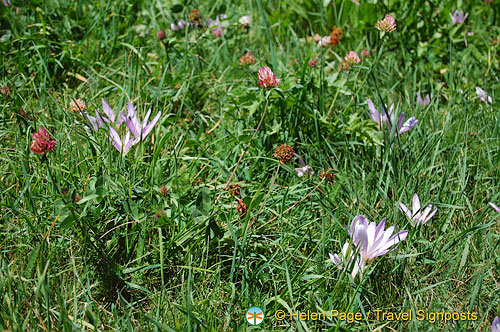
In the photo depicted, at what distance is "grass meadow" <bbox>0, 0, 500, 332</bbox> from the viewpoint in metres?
1.67

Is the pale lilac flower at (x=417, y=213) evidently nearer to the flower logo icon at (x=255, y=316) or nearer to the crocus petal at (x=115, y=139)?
the flower logo icon at (x=255, y=316)

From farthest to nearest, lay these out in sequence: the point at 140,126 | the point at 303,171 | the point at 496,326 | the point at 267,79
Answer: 1. the point at 303,171
2. the point at 140,126
3. the point at 267,79
4. the point at 496,326

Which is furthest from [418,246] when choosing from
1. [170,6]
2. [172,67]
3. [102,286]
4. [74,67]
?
[170,6]

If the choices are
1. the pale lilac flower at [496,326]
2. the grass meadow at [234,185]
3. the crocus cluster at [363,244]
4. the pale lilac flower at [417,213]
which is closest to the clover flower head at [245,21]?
the grass meadow at [234,185]

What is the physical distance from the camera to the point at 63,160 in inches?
81.3

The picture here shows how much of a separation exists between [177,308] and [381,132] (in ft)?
4.14

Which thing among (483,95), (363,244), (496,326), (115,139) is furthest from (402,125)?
(115,139)

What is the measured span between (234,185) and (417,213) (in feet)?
2.37

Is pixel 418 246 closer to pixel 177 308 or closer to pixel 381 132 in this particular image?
pixel 381 132

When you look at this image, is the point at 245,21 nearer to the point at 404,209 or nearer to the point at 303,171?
the point at 303,171

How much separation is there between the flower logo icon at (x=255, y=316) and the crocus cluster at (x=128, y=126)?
831 mm

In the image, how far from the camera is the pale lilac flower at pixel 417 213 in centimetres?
190

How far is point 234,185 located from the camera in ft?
6.68
